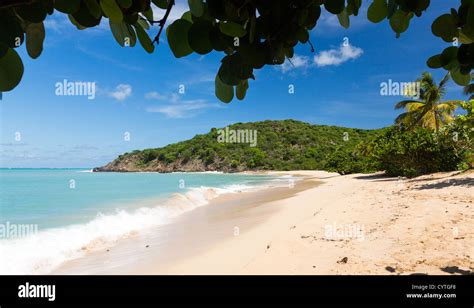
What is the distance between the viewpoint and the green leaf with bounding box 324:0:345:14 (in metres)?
0.89

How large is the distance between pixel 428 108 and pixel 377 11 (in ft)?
79.3

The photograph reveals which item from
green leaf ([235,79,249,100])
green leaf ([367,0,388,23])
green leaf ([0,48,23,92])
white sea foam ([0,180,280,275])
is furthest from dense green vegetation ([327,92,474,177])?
green leaf ([0,48,23,92])

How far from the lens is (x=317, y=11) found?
87cm

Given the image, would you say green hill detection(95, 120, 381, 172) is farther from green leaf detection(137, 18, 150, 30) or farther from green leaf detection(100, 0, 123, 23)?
green leaf detection(100, 0, 123, 23)

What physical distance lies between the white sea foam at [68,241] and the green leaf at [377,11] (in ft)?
20.2

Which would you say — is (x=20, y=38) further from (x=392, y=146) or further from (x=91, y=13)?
(x=392, y=146)

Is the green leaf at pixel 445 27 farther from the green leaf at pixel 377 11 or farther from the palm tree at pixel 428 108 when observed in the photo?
the palm tree at pixel 428 108

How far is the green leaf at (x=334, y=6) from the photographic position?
0.89 meters

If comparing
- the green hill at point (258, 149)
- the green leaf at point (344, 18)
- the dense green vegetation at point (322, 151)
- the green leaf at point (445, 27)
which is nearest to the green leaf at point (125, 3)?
the green leaf at point (344, 18)

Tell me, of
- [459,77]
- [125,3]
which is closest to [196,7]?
[125,3]

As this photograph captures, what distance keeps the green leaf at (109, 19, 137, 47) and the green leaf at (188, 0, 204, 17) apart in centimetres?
20

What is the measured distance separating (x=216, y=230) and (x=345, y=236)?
11.6ft

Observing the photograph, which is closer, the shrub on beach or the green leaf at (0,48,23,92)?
the green leaf at (0,48,23,92)
